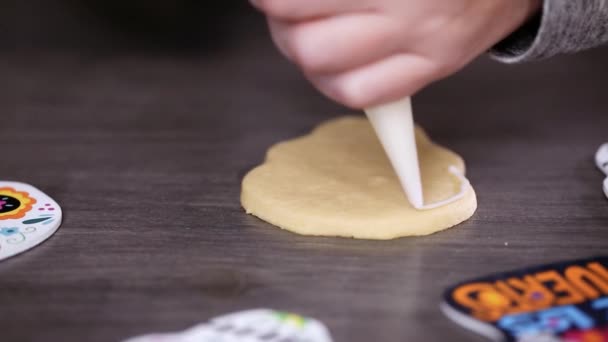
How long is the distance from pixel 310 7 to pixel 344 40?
1.4 inches

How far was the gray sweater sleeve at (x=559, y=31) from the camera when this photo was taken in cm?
62

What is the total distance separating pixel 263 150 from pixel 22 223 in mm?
279

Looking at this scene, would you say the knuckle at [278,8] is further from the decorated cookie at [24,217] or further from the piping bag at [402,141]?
the decorated cookie at [24,217]

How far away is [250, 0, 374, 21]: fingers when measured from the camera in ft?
1.77

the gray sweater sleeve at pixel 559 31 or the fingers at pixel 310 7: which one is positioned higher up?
the fingers at pixel 310 7

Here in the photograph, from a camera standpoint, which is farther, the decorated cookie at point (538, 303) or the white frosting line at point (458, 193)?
the white frosting line at point (458, 193)

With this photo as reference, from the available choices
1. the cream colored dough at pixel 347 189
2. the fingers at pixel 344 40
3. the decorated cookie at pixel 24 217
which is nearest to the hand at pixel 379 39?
the fingers at pixel 344 40

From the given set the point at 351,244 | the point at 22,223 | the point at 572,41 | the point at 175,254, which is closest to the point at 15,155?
the point at 22,223

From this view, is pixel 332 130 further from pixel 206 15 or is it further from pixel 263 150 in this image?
pixel 206 15

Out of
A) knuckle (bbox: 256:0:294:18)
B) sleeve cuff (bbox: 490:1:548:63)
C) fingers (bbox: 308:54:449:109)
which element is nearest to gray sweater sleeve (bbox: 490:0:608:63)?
sleeve cuff (bbox: 490:1:548:63)

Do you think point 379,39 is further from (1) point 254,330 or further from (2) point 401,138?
(1) point 254,330

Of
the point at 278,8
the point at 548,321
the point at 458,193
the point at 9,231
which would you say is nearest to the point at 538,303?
the point at 548,321

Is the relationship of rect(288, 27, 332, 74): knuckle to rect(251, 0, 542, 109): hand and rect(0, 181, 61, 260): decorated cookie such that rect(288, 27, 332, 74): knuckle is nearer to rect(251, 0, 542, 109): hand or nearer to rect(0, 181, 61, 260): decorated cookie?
rect(251, 0, 542, 109): hand

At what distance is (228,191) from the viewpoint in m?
0.73
